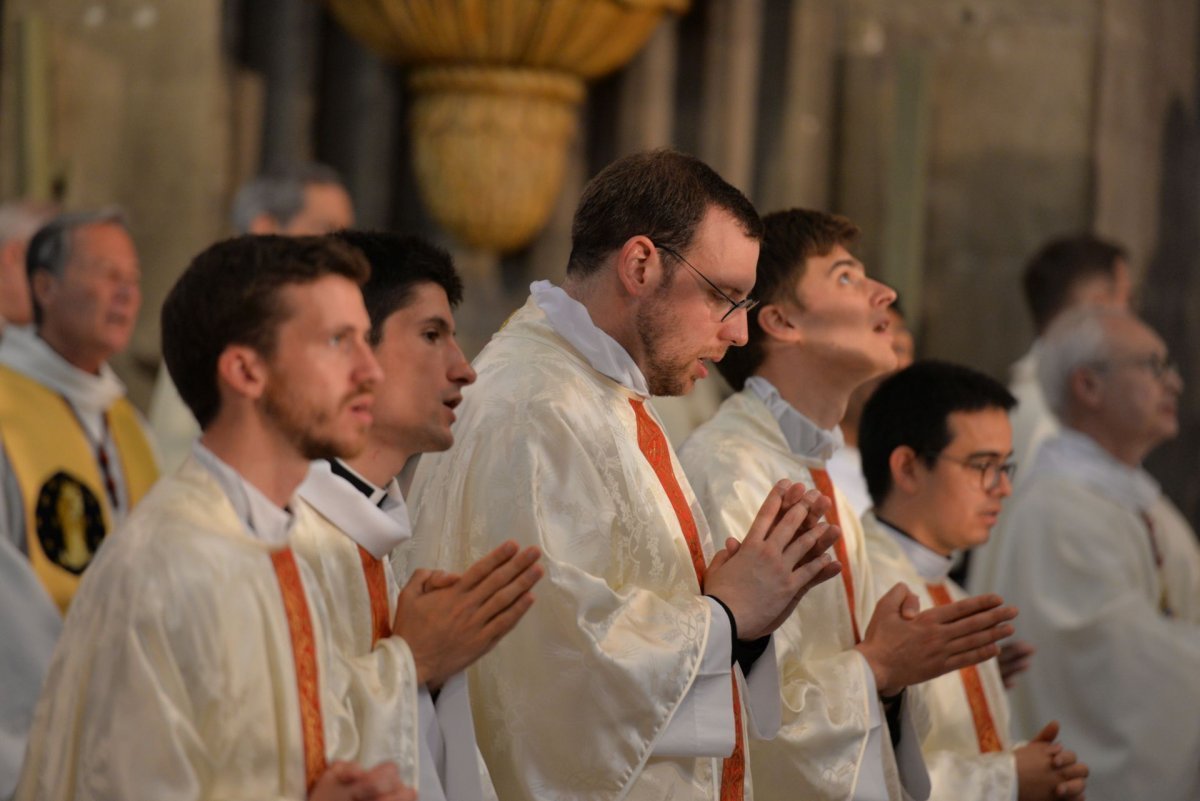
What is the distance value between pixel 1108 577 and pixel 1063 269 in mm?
2162

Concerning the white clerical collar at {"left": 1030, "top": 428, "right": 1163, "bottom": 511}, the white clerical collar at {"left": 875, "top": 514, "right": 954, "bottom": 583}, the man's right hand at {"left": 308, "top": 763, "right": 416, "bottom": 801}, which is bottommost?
the white clerical collar at {"left": 1030, "top": 428, "right": 1163, "bottom": 511}

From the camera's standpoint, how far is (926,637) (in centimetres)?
409

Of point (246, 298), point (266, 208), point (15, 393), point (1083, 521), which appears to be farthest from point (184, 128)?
point (246, 298)

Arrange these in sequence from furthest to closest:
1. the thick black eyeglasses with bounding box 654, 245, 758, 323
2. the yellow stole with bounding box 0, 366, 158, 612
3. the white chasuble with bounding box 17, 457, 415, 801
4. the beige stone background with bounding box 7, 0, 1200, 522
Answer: the beige stone background with bounding box 7, 0, 1200, 522, the yellow stole with bounding box 0, 366, 158, 612, the thick black eyeglasses with bounding box 654, 245, 758, 323, the white chasuble with bounding box 17, 457, 415, 801

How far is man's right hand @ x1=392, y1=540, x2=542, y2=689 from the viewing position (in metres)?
3.12

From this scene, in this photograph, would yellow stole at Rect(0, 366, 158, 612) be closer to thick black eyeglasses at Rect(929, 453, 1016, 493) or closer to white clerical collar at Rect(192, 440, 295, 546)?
thick black eyeglasses at Rect(929, 453, 1016, 493)

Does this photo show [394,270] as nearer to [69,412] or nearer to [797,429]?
[797,429]

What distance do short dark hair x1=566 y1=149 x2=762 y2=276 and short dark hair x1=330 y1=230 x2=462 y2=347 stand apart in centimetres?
34

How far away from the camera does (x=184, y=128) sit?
336 inches

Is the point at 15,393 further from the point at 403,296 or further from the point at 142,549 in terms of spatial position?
the point at 142,549

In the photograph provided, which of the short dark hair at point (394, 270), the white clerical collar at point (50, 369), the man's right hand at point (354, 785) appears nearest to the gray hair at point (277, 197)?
the white clerical collar at point (50, 369)

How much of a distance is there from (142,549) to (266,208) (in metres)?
4.59

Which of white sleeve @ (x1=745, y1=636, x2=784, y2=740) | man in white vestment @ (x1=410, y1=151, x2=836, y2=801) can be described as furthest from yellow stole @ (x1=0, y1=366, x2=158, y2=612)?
white sleeve @ (x1=745, y1=636, x2=784, y2=740)

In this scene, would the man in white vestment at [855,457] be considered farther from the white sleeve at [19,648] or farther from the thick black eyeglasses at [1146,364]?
the white sleeve at [19,648]
